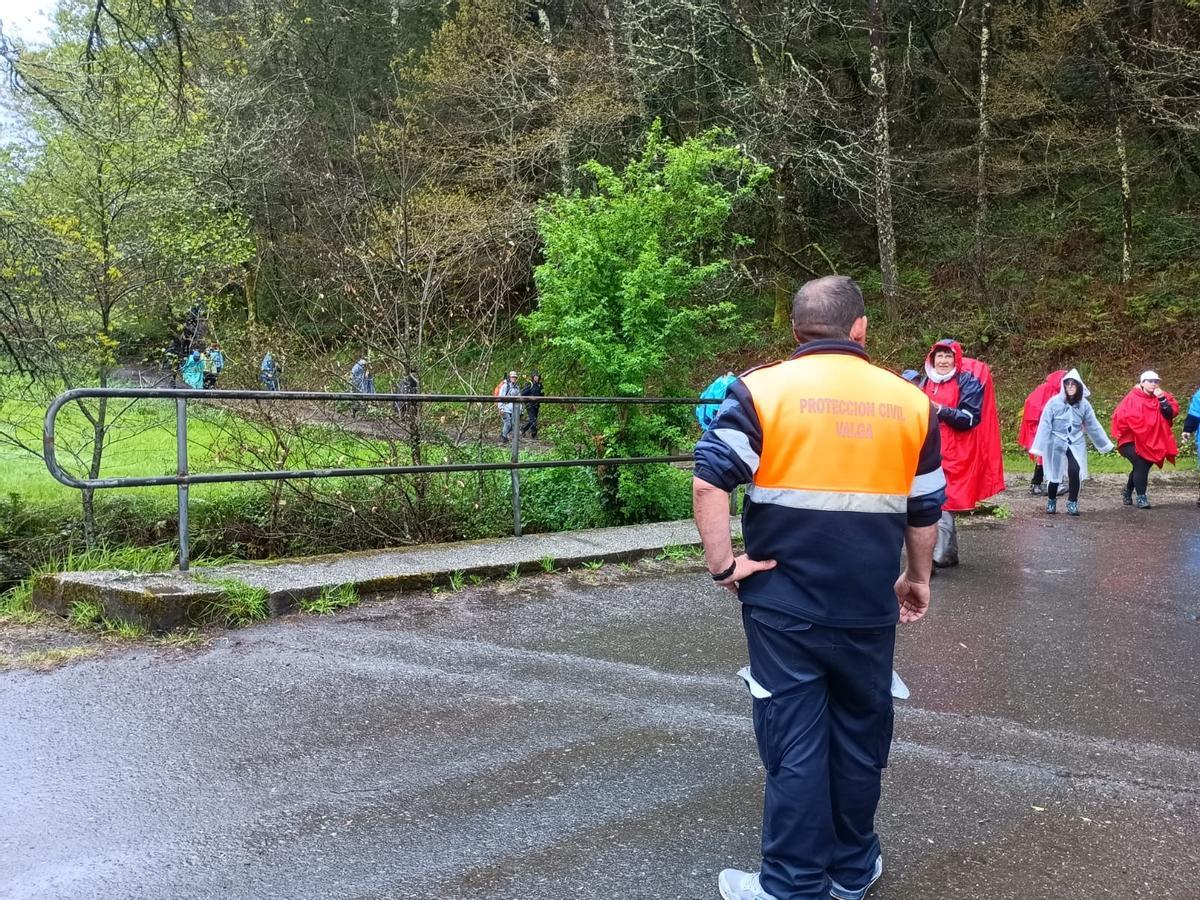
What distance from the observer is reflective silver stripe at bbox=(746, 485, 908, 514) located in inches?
108

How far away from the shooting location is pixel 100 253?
930cm

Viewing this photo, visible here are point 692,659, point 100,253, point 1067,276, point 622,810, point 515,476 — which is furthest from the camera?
point 1067,276

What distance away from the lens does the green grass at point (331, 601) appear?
577 cm

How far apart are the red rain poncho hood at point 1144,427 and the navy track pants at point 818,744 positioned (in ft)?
36.6

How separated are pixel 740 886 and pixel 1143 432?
453 inches

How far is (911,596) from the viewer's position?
314cm

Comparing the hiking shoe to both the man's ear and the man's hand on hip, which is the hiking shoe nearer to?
the man's hand on hip

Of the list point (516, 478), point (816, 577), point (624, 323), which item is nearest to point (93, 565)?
point (516, 478)

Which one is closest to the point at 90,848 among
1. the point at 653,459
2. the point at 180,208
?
the point at 653,459

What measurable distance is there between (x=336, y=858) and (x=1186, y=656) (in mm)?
4832

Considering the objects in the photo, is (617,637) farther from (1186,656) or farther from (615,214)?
(615,214)

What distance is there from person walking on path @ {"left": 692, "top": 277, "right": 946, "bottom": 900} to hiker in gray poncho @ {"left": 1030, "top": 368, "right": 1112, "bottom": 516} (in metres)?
9.56

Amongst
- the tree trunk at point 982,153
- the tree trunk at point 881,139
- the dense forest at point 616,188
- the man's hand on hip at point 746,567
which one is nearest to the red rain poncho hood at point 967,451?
the dense forest at point 616,188

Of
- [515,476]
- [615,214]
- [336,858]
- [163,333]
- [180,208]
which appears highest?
[180,208]
